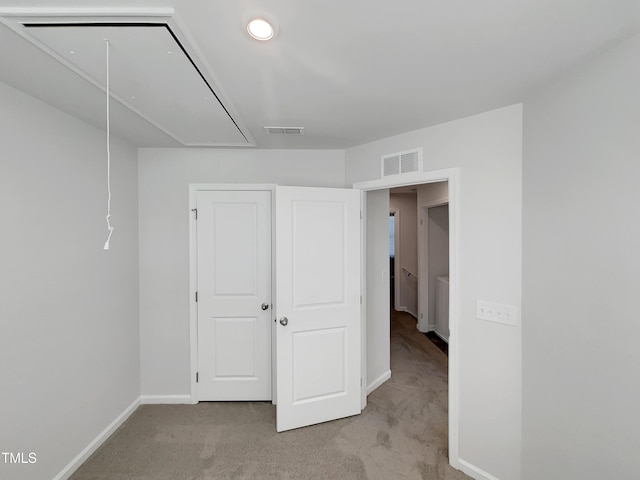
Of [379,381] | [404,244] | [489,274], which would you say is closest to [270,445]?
[379,381]

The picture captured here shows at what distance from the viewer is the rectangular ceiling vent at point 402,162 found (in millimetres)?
2168

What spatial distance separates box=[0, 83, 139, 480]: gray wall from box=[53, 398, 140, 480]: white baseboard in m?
0.04

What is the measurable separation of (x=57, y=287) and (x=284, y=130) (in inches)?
75.9

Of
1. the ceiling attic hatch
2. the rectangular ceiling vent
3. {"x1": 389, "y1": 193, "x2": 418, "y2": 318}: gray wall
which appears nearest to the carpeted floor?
the rectangular ceiling vent

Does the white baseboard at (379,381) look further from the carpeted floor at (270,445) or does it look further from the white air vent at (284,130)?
the white air vent at (284,130)

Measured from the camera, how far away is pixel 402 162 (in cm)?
226

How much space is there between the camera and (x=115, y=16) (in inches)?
40.1

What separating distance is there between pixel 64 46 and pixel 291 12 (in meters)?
1.02

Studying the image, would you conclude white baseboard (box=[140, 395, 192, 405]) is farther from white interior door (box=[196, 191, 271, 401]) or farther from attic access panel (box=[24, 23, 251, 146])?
attic access panel (box=[24, 23, 251, 146])

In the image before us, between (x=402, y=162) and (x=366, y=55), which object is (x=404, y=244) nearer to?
(x=402, y=162)

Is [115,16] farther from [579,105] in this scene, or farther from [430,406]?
[430,406]

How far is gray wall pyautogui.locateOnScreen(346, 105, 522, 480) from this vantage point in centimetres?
174

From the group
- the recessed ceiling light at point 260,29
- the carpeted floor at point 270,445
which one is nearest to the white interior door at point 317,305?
the carpeted floor at point 270,445

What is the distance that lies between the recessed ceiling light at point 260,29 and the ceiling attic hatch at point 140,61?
0.94 feet
